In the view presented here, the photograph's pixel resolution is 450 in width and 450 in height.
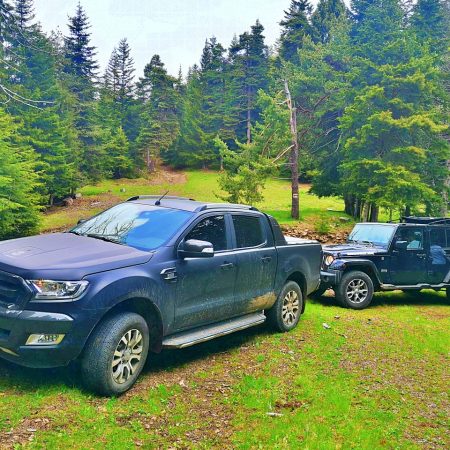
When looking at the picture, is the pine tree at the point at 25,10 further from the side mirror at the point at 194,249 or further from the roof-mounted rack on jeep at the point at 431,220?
the side mirror at the point at 194,249

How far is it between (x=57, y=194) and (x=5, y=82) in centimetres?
862

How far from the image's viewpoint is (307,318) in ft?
25.2

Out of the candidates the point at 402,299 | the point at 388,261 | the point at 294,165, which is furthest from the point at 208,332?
the point at 294,165

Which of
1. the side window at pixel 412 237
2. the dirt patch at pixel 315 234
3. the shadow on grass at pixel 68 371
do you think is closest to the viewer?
the shadow on grass at pixel 68 371

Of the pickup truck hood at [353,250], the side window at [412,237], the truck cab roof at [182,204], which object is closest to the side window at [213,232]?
the truck cab roof at [182,204]

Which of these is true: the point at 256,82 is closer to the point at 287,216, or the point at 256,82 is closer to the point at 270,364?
the point at 287,216

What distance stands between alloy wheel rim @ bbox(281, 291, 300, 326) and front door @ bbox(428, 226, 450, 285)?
16.7 feet

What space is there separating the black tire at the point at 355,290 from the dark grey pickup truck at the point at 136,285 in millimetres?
Result: 3070

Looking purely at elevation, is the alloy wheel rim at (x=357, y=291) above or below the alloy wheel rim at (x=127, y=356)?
below

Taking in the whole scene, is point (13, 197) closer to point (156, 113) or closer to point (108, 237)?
point (108, 237)

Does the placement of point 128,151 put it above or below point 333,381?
above

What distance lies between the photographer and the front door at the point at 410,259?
991 cm

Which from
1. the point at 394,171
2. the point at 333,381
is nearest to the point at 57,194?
the point at 394,171

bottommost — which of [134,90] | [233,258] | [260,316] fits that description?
[260,316]
